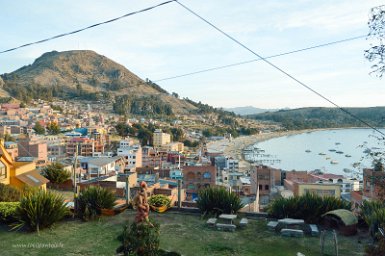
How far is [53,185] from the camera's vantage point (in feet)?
39.4

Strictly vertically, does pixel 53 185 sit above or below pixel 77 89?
below

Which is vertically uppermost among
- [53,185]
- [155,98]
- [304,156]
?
[155,98]

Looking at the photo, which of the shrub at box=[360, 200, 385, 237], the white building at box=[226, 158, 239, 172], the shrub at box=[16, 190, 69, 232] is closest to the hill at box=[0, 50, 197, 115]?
the white building at box=[226, 158, 239, 172]

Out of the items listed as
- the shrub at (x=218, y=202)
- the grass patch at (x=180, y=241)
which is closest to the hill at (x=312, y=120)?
the shrub at (x=218, y=202)

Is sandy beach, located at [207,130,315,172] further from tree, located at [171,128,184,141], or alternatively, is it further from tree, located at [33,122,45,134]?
tree, located at [33,122,45,134]

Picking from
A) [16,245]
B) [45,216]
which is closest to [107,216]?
[45,216]

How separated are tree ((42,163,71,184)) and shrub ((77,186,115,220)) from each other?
201 inches

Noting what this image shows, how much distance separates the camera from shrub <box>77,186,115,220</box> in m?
7.17

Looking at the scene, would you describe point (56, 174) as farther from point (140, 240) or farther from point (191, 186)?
point (191, 186)

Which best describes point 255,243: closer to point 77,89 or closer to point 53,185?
point 53,185

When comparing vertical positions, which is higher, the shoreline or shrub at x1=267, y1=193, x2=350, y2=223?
shrub at x1=267, y1=193, x2=350, y2=223

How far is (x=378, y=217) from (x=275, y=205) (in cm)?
184

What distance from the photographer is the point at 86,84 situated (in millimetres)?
150000

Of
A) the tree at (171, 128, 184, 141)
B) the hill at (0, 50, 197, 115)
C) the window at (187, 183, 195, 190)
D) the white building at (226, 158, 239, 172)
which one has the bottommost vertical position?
the white building at (226, 158, 239, 172)
